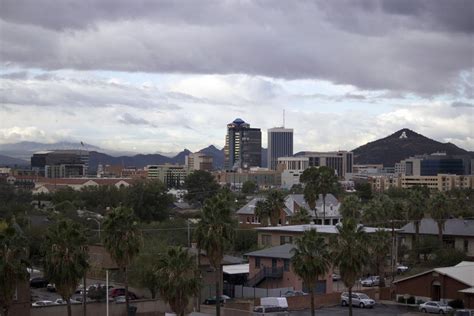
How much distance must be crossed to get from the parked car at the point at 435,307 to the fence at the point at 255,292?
12.2 metres

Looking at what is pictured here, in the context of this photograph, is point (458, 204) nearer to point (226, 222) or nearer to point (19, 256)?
point (226, 222)

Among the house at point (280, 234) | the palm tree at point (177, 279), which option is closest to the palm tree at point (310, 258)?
the palm tree at point (177, 279)

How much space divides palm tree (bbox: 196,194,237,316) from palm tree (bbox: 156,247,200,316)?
564cm

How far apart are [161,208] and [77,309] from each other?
84920 millimetres

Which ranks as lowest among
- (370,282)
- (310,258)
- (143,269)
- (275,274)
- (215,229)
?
(370,282)

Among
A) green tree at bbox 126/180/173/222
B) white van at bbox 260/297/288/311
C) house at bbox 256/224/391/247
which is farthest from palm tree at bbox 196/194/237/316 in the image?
green tree at bbox 126/180/173/222

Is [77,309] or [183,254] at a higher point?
[183,254]

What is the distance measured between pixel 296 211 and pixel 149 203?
94.8 feet

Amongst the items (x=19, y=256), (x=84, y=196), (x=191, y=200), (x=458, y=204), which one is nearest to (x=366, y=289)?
(x=19, y=256)

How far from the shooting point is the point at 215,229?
51.7m

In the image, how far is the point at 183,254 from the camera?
45.7 m

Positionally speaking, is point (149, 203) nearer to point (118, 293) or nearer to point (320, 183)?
point (320, 183)

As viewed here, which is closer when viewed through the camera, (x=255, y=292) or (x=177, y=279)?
(x=177, y=279)

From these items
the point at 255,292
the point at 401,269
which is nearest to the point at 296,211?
the point at 401,269
